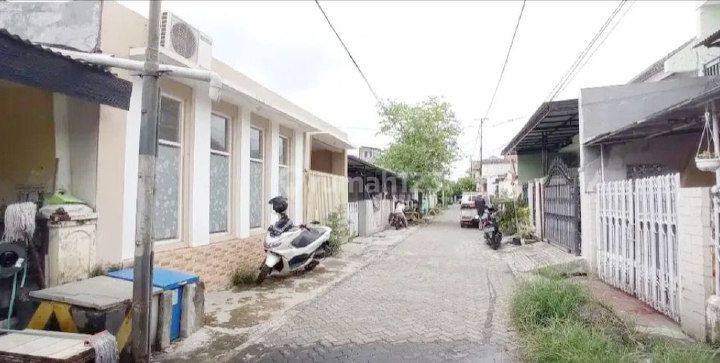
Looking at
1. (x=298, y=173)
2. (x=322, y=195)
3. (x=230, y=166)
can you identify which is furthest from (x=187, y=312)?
(x=322, y=195)

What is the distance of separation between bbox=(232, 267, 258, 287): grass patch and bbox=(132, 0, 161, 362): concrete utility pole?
3784 mm

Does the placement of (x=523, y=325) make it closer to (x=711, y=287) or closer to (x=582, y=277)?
(x=711, y=287)

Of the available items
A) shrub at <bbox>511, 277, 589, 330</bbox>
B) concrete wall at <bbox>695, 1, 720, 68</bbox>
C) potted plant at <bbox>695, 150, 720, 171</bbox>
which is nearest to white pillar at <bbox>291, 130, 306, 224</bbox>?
shrub at <bbox>511, 277, 589, 330</bbox>

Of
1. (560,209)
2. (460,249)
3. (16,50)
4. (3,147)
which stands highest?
(16,50)

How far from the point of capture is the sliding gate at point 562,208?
938 cm

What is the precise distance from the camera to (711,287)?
163 inches

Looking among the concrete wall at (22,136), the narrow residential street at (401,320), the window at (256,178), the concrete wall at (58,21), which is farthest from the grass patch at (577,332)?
the concrete wall at (58,21)

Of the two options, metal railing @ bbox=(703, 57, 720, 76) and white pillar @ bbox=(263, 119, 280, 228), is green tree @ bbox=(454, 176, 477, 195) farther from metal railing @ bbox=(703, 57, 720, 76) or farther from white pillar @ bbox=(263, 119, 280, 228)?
white pillar @ bbox=(263, 119, 280, 228)

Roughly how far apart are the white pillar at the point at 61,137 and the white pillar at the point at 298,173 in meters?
5.82

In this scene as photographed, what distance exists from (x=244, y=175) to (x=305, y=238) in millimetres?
1665

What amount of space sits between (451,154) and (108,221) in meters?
23.0

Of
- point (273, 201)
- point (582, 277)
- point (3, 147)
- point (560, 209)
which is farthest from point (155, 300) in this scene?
point (560, 209)

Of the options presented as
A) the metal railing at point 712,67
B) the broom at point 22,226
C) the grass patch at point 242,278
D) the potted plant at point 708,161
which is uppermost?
the metal railing at point 712,67

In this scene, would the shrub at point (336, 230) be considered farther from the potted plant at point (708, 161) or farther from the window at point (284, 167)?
the potted plant at point (708, 161)
